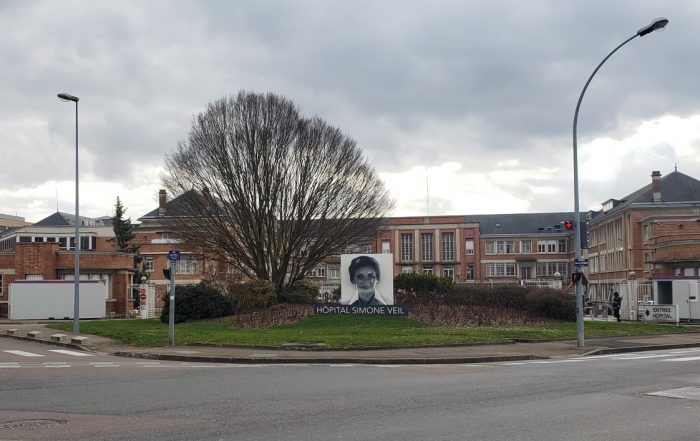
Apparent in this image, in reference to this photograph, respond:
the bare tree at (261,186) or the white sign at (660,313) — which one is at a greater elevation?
the bare tree at (261,186)

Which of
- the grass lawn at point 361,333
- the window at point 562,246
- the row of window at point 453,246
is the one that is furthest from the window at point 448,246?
the grass lawn at point 361,333

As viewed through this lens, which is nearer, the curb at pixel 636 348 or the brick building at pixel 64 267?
the curb at pixel 636 348

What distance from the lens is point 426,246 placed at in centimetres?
10612

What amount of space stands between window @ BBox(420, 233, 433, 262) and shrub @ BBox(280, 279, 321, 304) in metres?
61.6

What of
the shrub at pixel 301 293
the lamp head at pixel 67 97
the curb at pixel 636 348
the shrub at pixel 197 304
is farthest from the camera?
the shrub at pixel 301 293

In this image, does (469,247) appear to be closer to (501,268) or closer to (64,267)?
(501,268)

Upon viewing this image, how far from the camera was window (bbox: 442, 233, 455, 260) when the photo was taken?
348 ft

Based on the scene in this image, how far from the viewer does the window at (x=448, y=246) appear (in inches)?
4173

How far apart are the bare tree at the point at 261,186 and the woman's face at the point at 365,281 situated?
642 centimetres

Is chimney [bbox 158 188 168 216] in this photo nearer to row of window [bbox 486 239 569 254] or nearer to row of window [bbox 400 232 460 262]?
row of window [bbox 400 232 460 262]

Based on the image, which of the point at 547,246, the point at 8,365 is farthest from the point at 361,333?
the point at 547,246

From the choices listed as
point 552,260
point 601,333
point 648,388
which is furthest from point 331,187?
point 552,260

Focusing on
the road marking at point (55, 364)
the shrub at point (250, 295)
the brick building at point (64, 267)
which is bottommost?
the road marking at point (55, 364)

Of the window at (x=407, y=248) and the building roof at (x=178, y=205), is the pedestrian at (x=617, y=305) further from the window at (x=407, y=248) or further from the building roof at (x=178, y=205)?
the window at (x=407, y=248)
